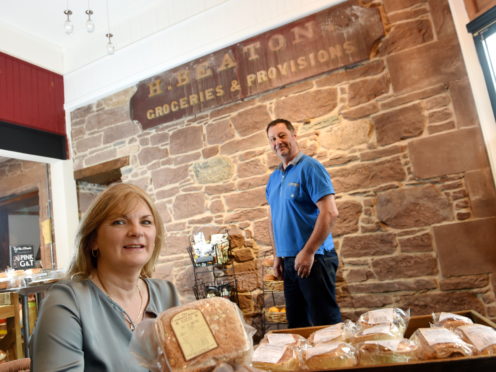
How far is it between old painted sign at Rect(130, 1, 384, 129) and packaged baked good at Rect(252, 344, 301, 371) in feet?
9.24

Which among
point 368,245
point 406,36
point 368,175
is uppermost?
point 406,36

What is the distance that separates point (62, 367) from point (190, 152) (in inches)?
124

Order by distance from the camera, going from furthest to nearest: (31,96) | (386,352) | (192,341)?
(31,96) < (386,352) < (192,341)

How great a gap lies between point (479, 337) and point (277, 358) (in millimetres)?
500

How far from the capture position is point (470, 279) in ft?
8.80

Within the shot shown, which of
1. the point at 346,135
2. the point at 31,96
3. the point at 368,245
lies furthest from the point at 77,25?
the point at 368,245

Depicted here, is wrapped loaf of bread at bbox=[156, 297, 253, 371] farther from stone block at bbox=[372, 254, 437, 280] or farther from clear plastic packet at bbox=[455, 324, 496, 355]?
stone block at bbox=[372, 254, 437, 280]

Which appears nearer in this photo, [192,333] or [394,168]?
[192,333]

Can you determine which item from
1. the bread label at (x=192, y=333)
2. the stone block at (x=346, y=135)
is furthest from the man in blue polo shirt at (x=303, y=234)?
the bread label at (x=192, y=333)

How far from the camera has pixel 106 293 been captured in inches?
45.9

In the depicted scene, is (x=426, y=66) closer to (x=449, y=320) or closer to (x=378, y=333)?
(x=449, y=320)

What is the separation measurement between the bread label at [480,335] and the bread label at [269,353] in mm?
470

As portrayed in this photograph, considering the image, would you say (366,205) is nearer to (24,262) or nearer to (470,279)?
(470,279)

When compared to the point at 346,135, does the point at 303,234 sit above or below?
below
